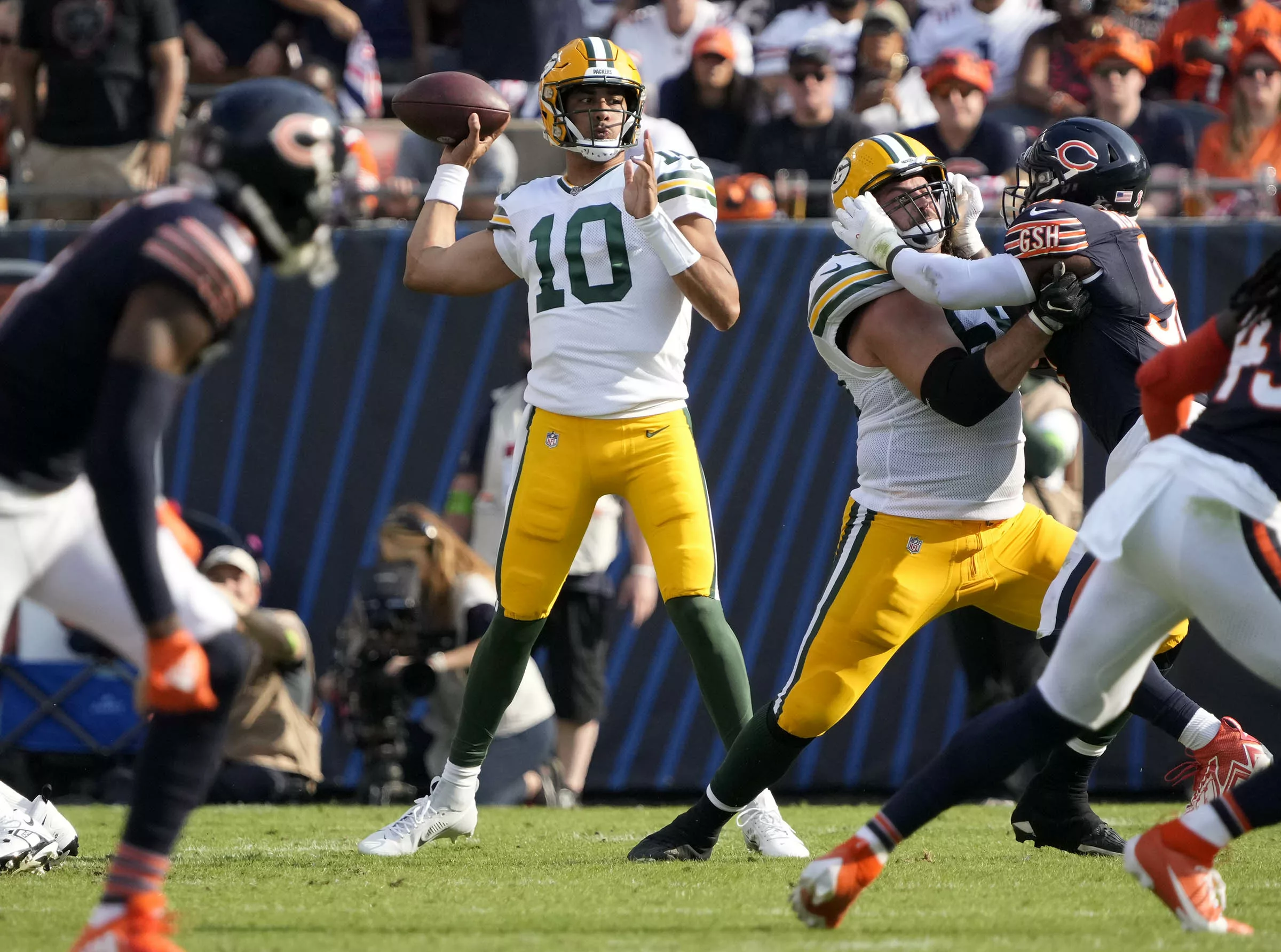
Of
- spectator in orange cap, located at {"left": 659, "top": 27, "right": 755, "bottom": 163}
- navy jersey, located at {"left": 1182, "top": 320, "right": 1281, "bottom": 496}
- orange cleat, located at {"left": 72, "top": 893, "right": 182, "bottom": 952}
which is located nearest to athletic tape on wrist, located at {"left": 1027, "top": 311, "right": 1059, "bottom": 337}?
navy jersey, located at {"left": 1182, "top": 320, "right": 1281, "bottom": 496}

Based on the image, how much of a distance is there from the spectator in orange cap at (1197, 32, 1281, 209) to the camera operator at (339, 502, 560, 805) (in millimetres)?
3826

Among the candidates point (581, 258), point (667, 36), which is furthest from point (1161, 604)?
point (667, 36)

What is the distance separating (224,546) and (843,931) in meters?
4.08

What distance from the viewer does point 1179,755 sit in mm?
6871

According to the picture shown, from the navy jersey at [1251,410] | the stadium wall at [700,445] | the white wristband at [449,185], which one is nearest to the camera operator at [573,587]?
the stadium wall at [700,445]

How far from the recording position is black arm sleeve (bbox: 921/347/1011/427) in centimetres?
411

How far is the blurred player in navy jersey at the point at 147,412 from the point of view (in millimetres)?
2908

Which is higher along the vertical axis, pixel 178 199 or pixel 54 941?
pixel 178 199

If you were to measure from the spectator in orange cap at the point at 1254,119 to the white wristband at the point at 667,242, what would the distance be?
163 inches

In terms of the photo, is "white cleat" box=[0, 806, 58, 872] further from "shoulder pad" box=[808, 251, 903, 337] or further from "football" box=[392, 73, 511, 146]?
"shoulder pad" box=[808, 251, 903, 337]

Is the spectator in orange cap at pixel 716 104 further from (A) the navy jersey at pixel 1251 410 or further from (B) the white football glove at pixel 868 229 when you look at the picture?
(A) the navy jersey at pixel 1251 410

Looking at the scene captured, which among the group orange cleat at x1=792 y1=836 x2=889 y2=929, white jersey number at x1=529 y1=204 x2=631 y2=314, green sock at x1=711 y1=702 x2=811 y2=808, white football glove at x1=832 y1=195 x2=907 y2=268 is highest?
white football glove at x1=832 y1=195 x2=907 y2=268

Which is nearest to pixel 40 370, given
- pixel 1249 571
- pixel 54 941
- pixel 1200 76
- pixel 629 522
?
pixel 54 941

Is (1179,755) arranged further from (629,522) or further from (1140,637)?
(1140,637)
